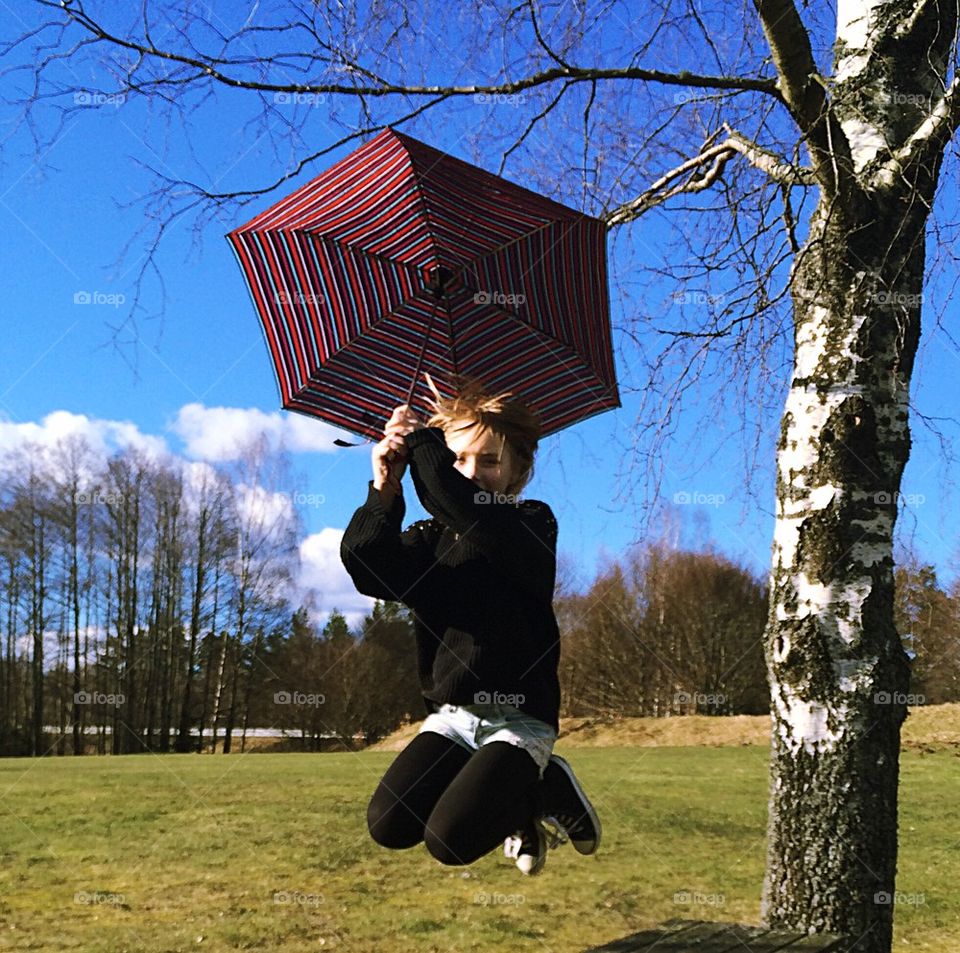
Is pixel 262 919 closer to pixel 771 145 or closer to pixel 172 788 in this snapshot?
pixel 771 145

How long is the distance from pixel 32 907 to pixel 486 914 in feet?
11.4

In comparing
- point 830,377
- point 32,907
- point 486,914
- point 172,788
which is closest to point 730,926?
point 830,377

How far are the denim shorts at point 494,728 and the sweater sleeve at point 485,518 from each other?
373mm

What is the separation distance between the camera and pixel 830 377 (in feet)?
14.1
